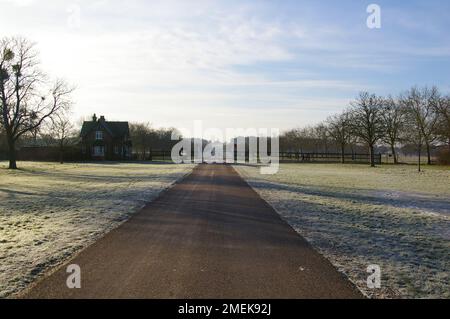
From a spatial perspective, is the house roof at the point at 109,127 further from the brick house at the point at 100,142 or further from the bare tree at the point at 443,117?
the bare tree at the point at 443,117

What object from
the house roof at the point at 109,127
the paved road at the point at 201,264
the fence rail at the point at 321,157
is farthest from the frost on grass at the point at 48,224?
the house roof at the point at 109,127

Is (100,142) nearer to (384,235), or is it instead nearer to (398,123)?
(398,123)

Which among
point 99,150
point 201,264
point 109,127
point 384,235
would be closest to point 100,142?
point 99,150

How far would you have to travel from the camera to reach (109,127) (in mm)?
75188

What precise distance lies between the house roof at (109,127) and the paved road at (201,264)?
65.0 meters

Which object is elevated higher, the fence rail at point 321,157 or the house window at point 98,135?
the house window at point 98,135

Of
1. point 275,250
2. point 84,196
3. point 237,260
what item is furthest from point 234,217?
point 84,196

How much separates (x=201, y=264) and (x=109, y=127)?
72.1m

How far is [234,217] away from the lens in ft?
38.7

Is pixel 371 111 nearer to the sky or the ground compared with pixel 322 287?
nearer to the sky

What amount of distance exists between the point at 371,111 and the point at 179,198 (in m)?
41.6

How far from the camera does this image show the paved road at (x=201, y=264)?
543cm

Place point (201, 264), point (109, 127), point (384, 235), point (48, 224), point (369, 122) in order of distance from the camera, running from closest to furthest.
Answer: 1. point (201, 264)
2. point (384, 235)
3. point (48, 224)
4. point (369, 122)
5. point (109, 127)
